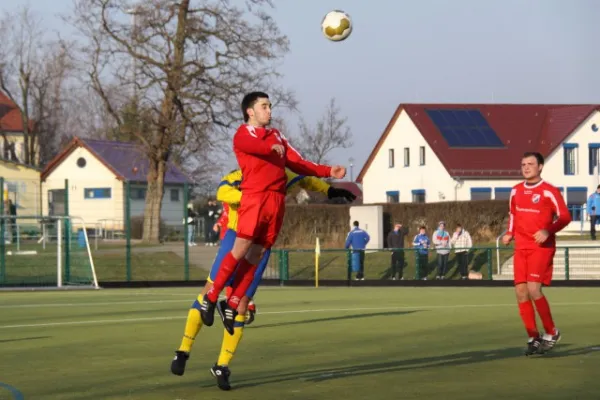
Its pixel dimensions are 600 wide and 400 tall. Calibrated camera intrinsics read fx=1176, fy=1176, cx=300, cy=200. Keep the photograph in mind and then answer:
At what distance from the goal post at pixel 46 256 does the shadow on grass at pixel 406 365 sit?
1881 centimetres

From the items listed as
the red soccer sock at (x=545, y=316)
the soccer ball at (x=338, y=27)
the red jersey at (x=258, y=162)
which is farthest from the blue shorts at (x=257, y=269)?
the soccer ball at (x=338, y=27)

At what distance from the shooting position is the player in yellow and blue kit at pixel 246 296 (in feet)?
29.9

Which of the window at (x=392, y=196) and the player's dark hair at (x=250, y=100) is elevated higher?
the window at (x=392, y=196)

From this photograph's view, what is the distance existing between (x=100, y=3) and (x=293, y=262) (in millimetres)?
21533

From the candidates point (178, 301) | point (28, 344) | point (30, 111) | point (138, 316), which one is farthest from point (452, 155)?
point (28, 344)

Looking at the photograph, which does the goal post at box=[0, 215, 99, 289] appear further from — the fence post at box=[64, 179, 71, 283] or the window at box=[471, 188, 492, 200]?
A: the window at box=[471, 188, 492, 200]

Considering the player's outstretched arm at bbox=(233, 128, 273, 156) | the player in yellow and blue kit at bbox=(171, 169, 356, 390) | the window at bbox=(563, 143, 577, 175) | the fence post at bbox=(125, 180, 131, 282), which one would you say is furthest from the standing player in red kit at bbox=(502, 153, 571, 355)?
the window at bbox=(563, 143, 577, 175)

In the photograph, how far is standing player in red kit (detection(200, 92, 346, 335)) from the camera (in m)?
9.22

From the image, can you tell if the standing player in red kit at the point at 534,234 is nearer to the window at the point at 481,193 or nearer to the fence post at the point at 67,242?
the fence post at the point at 67,242

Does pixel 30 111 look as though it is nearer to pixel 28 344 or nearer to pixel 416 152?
pixel 416 152

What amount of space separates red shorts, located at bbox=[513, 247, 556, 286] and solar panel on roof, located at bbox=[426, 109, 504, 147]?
56739mm

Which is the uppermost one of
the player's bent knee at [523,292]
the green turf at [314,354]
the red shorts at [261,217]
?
the red shorts at [261,217]

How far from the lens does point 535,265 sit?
1183 cm

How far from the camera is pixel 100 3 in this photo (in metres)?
50.7
